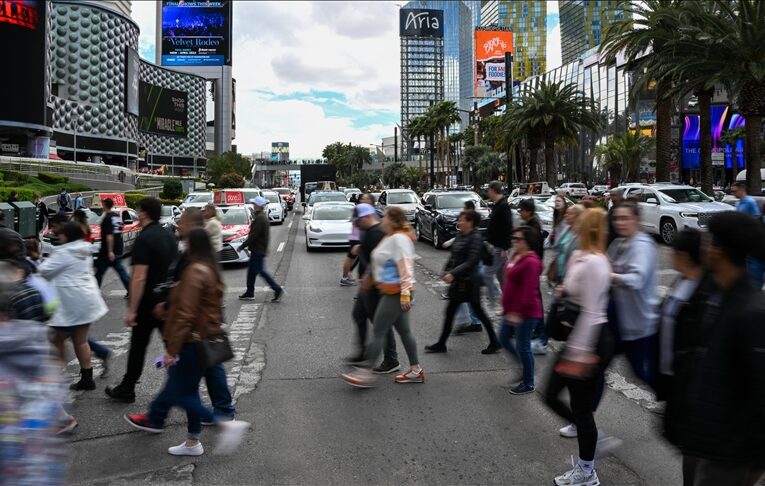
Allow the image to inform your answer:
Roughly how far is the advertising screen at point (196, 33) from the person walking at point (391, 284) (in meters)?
138

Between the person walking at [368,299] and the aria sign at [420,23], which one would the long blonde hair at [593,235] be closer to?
the person walking at [368,299]

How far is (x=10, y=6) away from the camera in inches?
2237

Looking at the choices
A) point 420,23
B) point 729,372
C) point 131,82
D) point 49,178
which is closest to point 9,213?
point 729,372

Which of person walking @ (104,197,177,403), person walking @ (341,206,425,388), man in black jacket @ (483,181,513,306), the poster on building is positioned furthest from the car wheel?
the poster on building

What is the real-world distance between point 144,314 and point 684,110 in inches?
2754

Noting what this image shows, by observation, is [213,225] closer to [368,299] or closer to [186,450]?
[368,299]

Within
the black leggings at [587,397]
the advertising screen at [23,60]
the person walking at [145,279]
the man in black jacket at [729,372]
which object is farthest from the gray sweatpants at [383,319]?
the advertising screen at [23,60]

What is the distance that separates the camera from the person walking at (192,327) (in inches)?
162

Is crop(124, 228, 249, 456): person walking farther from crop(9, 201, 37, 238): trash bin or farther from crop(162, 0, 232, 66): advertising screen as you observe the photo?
crop(162, 0, 232, 66): advertising screen

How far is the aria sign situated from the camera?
447 ft

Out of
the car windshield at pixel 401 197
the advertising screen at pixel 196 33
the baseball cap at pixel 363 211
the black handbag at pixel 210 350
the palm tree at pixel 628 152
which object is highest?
the advertising screen at pixel 196 33

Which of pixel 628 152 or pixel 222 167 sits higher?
pixel 222 167

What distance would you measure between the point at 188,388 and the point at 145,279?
4.22 feet

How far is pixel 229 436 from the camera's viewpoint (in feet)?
14.6
